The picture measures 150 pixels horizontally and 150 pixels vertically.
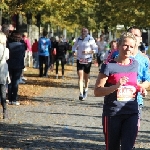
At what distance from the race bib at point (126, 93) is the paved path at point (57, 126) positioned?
9.24 ft

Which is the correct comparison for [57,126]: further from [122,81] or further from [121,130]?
[122,81]

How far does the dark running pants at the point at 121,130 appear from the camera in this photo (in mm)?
6030

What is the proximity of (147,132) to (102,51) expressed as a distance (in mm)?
20677

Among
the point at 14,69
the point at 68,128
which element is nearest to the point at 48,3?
the point at 14,69

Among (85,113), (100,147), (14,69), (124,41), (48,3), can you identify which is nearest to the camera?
(124,41)

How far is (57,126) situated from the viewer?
35.3ft

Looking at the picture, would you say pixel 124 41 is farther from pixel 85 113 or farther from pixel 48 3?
pixel 48 3

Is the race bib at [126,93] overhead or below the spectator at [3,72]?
overhead

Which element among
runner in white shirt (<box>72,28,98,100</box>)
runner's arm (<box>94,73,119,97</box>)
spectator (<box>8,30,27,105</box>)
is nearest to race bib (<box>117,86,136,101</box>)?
runner's arm (<box>94,73,119,97</box>)

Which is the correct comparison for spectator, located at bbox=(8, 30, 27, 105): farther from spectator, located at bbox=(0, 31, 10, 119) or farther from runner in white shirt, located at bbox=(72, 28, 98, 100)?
runner in white shirt, located at bbox=(72, 28, 98, 100)

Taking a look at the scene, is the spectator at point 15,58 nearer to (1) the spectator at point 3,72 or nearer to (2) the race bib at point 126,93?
(1) the spectator at point 3,72

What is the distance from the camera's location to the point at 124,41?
592cm

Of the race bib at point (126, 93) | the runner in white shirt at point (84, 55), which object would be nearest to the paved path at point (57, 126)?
the runner in white shirt at point (84, 55)

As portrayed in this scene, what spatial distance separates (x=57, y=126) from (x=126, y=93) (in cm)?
491
